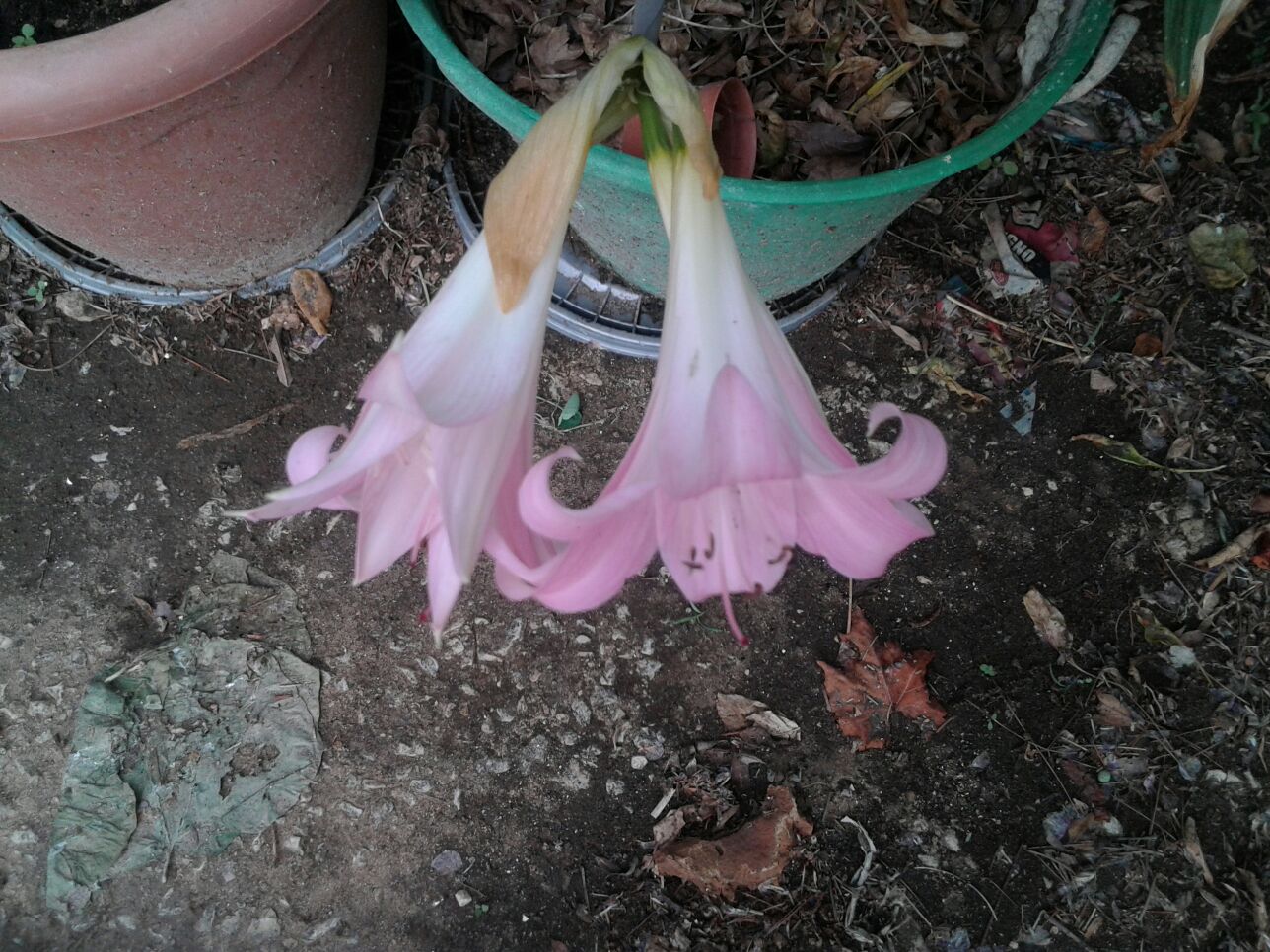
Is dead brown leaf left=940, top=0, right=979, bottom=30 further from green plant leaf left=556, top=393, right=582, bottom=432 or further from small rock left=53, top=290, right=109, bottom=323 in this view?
small rock left=53, top=290, right=109, bottom=323

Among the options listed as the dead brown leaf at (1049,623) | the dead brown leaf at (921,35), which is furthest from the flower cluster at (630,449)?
the dead brown leaf at (1049,623)

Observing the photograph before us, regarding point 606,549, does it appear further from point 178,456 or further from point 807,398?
point 178,456

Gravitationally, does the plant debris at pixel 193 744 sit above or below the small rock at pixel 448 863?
above

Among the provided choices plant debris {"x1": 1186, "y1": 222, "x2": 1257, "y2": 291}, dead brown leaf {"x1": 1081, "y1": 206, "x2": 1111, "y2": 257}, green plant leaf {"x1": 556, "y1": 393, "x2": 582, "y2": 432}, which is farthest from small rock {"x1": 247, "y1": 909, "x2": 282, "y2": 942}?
plant debris {"x1": 1186, "y1": 222, "x2": 1257, "y2": 291}

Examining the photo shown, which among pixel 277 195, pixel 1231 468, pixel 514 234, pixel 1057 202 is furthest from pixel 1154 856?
pixel 277 195

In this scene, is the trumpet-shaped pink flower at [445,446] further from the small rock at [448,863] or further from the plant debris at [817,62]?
the small rock at [448,863]

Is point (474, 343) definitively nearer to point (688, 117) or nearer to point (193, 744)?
point (688, 117)
